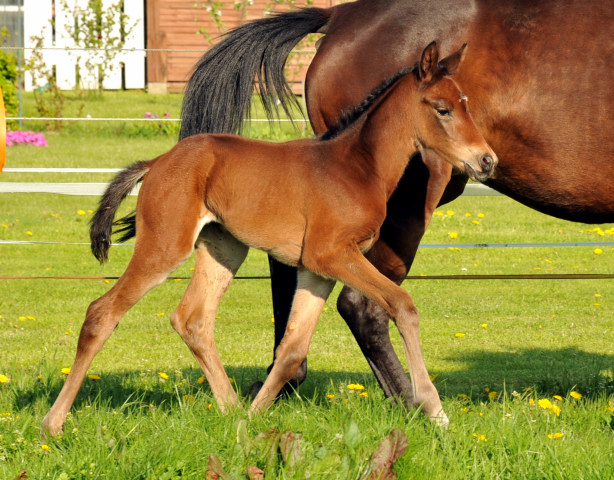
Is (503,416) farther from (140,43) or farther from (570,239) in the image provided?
(140,43)

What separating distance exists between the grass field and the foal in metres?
0.26

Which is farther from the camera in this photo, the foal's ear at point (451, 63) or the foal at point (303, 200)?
the foal's ear at point (451, 63)

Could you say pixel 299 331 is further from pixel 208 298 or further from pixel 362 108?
pixel 362 108

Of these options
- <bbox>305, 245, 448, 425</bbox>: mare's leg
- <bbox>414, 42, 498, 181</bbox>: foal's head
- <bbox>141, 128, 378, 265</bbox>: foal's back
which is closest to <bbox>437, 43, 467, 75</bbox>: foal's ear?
<bbox>414, 42, 498, 181</bbox>: foal's head

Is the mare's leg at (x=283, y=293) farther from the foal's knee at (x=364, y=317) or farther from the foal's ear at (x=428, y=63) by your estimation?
the foal's ear at (x=428, y=63)

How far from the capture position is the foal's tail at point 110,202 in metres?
3.65

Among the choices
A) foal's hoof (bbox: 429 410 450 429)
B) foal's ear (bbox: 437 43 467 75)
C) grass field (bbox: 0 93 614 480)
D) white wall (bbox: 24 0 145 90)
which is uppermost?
foal's ear (bbox: 437 43 467 75)

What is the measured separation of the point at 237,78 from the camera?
448 centimetres

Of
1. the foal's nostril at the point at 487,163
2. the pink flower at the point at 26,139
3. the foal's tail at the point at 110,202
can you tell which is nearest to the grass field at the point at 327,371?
the foal's tail at the point at 110,202

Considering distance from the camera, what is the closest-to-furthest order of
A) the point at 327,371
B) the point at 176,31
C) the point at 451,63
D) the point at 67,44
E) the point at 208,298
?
1. the point at 451,63
2. the point at 208,298
3. the point at 327,371
4. the point at 176,31
5. the point at 67,44

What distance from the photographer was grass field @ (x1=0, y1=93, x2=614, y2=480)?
319 centimetres

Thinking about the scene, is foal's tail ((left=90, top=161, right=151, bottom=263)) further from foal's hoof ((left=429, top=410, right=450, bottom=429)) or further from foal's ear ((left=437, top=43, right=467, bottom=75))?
foal's hoof ((left=429, top=410, right=450, bottom=429))

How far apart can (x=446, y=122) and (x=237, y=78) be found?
1.33m

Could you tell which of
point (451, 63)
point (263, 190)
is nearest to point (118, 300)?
point (263, 190)
